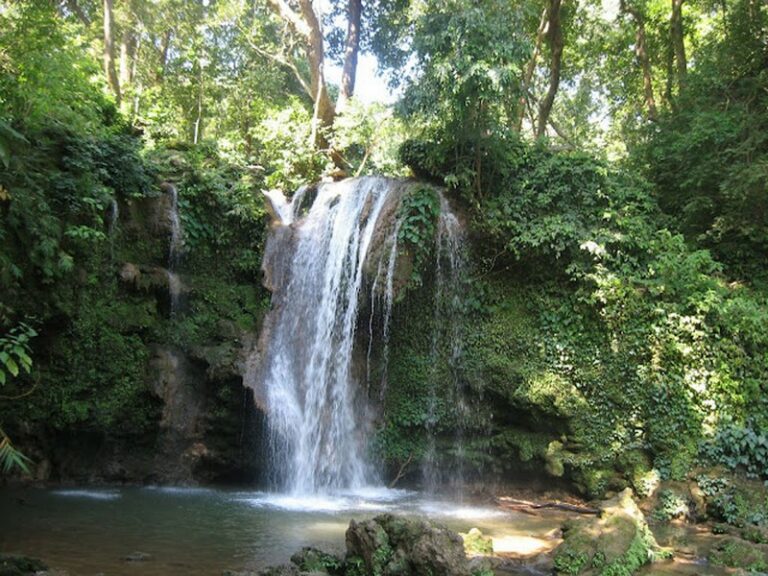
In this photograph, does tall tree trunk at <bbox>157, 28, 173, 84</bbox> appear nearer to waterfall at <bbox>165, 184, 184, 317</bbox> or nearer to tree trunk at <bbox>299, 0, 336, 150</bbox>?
tree trunk at <bbox>299, 0, 336, 150</bbox>

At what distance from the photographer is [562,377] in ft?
34.8

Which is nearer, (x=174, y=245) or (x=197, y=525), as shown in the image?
(x=197, y=525)

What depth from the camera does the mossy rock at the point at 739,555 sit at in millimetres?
6598

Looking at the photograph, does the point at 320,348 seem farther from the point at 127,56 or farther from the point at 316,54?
the point at 127,56

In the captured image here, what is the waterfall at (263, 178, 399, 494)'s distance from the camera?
10672 millimetres

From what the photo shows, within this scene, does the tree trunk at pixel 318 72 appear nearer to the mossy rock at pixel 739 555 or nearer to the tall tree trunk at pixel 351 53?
the tall tree trunk at pixel 351 53

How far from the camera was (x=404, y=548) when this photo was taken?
18.6ft

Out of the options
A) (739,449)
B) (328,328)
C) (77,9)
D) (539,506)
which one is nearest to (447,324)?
(328,328)

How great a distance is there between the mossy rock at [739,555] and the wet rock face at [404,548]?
3391 millimetres

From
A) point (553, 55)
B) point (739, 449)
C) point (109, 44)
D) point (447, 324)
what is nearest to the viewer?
point (739, 449)

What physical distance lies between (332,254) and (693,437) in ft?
23.4

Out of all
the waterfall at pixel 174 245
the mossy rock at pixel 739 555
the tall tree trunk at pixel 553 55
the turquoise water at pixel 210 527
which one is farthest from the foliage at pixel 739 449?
the tall tree trunk at pixel 553 55

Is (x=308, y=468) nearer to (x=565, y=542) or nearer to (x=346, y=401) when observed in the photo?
(x=346, y=401)

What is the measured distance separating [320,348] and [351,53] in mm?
10973
